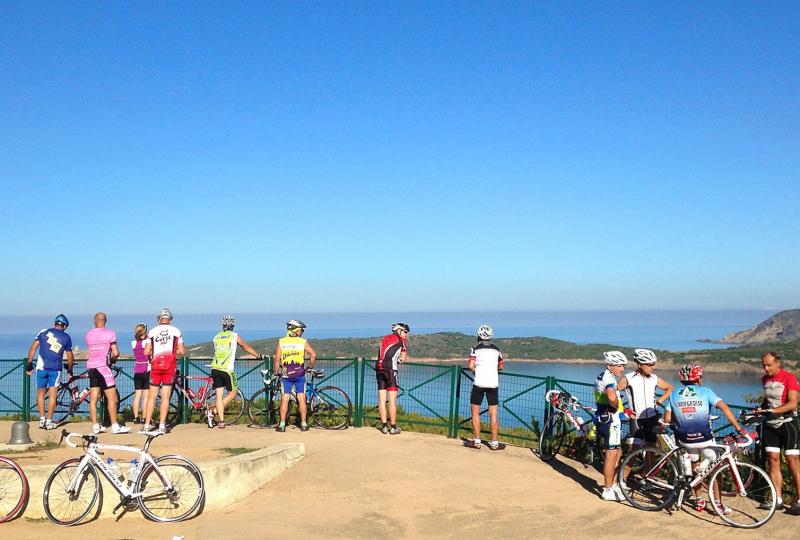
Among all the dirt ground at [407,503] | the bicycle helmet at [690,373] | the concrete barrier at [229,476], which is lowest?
the dirt ground at [407,503]

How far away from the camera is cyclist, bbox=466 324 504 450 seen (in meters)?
10.7

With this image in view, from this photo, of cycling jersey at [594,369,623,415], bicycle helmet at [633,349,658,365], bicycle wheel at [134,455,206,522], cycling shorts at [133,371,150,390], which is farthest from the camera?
cycling shorts at [133,371,150,390]

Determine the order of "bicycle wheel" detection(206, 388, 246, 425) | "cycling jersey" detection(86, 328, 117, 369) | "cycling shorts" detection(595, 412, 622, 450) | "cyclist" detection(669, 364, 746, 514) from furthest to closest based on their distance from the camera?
"bicycle wheel" detection(206, 388, 246, 425) < "cycling jersey" detection(86, 328, 117, 369) < "cycling shorts" detection(595, 412, 622, 450) < "cyclist" detection(669, 364, 746, 514)

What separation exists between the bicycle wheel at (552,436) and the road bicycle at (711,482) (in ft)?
5.98

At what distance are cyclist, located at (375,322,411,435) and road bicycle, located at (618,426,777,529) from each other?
418 cm

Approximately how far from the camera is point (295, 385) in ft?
38.4

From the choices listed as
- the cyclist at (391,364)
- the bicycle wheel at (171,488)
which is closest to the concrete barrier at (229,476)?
the bicycle wheel at (171,488)

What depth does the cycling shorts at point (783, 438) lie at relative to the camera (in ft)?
27.3

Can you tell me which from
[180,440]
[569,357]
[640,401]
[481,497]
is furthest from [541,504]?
[569,357]

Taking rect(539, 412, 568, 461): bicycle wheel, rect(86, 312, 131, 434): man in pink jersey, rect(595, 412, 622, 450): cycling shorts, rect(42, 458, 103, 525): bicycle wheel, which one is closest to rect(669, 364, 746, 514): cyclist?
rect(595, 412, 622, 450): cycling shorts

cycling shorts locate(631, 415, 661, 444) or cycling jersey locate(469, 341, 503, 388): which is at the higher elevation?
cycling jersey locate(469, 341, 503, 388)

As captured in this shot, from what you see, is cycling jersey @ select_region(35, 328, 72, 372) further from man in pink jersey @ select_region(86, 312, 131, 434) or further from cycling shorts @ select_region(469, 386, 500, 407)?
cycling shorts @ select_region(469, 386, 500, 407)

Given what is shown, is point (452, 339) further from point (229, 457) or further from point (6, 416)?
point (229, 457)

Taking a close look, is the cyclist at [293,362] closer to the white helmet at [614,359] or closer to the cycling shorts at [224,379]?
the cycling shorts at [224,379]
